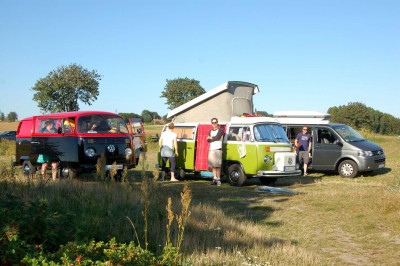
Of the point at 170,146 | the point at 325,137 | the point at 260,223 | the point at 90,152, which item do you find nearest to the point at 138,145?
the point at 170,146

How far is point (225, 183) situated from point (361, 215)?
645 cm

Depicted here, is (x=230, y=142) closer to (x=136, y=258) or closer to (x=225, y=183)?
(x=225, y=183)

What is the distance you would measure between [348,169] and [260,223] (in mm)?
9205

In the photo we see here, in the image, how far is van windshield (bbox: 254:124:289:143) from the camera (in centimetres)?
1404

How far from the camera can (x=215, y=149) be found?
14180 mm

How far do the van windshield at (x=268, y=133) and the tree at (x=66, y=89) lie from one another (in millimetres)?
45435

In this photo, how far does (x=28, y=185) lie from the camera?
8562 millimetres

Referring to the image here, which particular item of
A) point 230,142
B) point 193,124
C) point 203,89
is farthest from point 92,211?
point 203,89

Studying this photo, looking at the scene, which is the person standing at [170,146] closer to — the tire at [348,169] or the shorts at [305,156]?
the shorts at [305,156]

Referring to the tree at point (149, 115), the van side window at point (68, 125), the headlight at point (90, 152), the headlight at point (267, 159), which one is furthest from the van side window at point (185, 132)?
the tree at point (149, 115)

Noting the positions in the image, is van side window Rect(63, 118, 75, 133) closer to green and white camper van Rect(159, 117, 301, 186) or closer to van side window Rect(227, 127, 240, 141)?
green and white camper van Rect(159, 117, 301, 186)

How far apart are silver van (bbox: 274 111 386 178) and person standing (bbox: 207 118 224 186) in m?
4.84

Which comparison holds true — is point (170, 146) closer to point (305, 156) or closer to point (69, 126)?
point (69, 126)

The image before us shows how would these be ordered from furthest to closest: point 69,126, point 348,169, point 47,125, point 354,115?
point 354,115 < point 348,169 < point 47,125 < point 69,126
